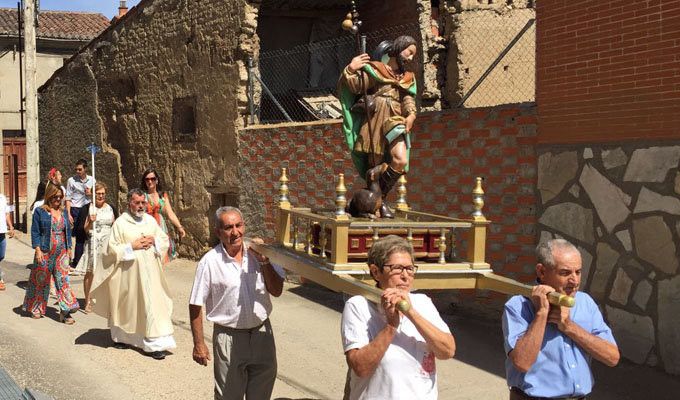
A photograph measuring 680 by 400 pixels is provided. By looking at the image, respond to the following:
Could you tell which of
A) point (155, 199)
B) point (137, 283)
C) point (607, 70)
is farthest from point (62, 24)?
point (607, 70)

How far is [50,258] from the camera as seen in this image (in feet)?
30.8

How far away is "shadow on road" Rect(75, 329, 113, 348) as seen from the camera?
8.41 metres

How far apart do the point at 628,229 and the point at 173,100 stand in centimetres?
913

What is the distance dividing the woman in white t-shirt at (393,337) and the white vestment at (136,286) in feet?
15.5

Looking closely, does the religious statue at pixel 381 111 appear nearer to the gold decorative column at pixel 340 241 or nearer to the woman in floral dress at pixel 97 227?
the gold decorative column at pixel 340 241

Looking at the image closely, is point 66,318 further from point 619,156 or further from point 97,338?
point 619,156

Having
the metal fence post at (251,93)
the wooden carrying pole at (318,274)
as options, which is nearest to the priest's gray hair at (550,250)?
the wooden carrying pole at (318,274)

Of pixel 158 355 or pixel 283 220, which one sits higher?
pixel 283 220

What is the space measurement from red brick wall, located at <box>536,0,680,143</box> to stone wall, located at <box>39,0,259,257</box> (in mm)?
5862

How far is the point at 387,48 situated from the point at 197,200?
865cm

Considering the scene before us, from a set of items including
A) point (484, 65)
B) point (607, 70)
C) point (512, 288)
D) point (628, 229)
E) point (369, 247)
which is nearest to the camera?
point (512, 288)

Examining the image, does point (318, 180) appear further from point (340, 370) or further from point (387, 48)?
point (387, 48)

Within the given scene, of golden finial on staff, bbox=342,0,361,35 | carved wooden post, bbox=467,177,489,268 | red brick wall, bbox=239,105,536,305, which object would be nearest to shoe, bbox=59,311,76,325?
red brick wall, bbox=239,105,536,305

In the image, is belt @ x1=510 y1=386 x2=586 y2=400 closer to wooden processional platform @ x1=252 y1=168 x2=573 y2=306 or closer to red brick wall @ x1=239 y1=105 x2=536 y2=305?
wooden processional platform @ x1=252 y1=168 x2=573 y2=306
